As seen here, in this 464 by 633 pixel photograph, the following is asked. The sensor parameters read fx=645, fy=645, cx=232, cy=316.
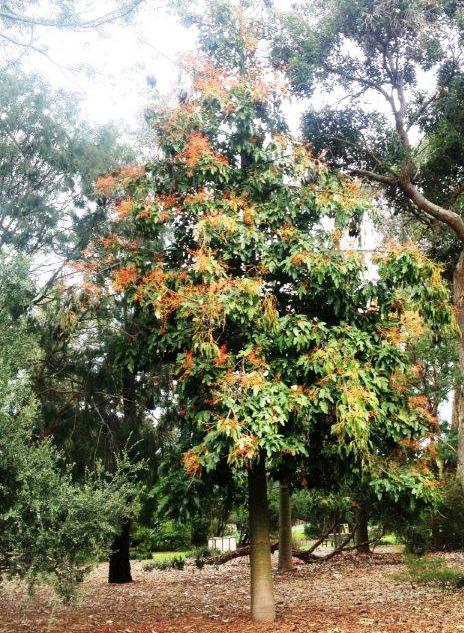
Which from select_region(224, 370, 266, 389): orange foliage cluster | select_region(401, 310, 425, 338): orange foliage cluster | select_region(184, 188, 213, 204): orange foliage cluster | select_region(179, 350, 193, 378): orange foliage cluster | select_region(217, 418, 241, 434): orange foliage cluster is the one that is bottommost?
select_region(217, 418, 241, 434): orange foliage cluster

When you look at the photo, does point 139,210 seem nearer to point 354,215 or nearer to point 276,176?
point 276,176

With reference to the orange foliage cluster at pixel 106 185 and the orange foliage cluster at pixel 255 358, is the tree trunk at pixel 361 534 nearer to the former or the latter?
the orange foliage cluster at pixel 255 358

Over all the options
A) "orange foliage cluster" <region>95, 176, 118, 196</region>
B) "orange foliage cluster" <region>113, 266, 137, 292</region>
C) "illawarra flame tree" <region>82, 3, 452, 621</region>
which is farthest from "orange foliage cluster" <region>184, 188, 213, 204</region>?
"orange foliage cluster" <region>95, 176, 118, 196</region>

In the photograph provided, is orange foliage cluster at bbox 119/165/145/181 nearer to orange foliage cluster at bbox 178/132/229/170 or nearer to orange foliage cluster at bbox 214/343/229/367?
orange foliage cluster at bbox 178/132/229/170

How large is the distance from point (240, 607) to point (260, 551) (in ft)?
5.69

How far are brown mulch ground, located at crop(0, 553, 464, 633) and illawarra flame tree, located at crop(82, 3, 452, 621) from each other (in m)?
0.79

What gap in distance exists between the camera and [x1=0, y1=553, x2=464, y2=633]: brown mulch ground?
24.4ft

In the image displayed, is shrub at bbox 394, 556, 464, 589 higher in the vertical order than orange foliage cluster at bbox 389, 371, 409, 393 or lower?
lower

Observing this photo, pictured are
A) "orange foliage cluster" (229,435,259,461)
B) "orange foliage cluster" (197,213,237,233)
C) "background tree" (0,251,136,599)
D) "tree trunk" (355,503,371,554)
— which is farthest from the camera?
"tree trunk" (355,503,371,554)

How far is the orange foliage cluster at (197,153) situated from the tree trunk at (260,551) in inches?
140

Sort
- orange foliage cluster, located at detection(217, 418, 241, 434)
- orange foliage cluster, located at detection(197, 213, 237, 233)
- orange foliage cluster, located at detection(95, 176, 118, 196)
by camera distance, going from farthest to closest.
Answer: orange foliage cluster, located at detection(95, 176, 118, 196)
orange foliage cluster, located at detection(197, 213, 237, 233)
orange foliage cluster, located at detection(217, 418, 241, 434)

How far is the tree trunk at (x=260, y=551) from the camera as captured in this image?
7.58 m

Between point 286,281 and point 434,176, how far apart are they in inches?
207

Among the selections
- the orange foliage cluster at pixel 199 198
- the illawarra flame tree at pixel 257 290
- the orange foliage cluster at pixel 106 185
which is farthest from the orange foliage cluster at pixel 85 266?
the orange foliage cluster at pixel 199 198
